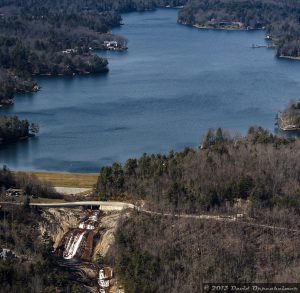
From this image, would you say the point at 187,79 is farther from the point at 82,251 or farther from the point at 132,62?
the point at 82,251

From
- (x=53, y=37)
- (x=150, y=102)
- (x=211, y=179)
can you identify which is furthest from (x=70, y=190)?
(x=53, y=37)

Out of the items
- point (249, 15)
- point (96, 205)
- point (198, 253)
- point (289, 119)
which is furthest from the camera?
point (249, 15)

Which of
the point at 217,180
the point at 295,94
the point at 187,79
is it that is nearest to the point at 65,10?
the point at 187,79

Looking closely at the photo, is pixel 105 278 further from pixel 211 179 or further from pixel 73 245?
pixel 211 179

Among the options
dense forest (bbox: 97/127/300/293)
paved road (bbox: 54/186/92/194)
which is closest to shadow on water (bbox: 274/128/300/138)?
dense forest (bbox: 97/127/300/293)

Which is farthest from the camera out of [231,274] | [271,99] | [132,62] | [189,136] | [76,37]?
[76,37]

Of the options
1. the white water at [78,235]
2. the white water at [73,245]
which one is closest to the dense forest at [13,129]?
the white water at [78,235]

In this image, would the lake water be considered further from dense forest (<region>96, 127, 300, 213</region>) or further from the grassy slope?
dense forest (<region>96, 127, 300, 213</region>)
